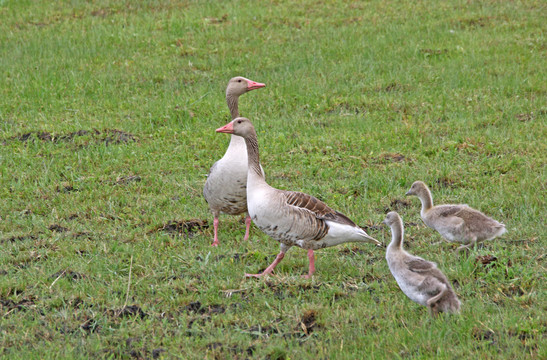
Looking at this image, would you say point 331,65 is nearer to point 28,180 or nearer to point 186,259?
point 28,180

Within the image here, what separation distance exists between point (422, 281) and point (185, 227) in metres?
3.63

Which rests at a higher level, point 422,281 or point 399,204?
point 422,281

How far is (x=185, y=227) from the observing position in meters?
8.66

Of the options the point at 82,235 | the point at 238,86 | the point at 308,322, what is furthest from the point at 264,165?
the point at 308,322

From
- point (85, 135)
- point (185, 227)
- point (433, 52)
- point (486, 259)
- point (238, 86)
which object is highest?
point (238, 86)

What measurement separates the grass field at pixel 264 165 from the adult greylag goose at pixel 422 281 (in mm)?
133

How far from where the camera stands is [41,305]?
6.49m

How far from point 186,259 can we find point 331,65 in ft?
27.6

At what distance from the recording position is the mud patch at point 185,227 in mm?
8508

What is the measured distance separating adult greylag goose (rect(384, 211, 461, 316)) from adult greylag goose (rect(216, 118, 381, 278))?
21.1 inches

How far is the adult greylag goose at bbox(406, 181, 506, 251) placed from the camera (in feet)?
24.2

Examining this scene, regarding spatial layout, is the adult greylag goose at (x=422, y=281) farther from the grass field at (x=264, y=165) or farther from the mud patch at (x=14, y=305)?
the mud patch at (x=14, y=305)

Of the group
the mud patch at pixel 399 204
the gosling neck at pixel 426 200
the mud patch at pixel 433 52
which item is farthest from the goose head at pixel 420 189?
the mud patch at pixel 433 52

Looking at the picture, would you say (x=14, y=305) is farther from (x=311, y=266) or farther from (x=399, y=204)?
(x=399, y=204)
